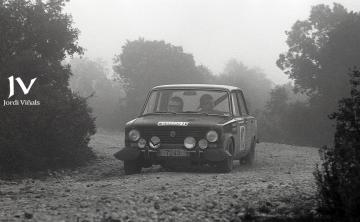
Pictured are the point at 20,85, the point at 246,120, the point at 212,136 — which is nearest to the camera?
the point at 212,136

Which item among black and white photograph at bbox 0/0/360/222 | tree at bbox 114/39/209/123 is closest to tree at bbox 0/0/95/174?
black and white photograph at bbox 0/0/360/222

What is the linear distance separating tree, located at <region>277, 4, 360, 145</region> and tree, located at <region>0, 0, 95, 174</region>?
2465 centimetres

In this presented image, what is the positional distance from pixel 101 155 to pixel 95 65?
53.7 meters

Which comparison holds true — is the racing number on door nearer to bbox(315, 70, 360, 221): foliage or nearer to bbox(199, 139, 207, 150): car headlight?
bbox(199, 139, 207, 150): car headlight

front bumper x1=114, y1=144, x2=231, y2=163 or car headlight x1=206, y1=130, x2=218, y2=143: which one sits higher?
car headlight x1=206, y1=130, x2=218, y2=143

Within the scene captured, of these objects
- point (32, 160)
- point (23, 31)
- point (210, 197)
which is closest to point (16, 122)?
point (32, 160)

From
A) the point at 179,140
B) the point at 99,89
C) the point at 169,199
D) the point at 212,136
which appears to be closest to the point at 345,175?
the point at 169,199

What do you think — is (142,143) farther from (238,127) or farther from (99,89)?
(99,89)

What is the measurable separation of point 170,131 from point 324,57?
32.5m

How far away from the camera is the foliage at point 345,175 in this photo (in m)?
6.57

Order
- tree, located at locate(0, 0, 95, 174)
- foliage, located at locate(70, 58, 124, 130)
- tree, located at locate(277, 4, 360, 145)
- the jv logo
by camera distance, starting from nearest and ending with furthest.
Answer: tree, located at locate(0, 0, 95, 174) < the jv logo < tree, located at locate(277, 4, 360, 145) < foliage, located at locate(70, 58, 124, 130)

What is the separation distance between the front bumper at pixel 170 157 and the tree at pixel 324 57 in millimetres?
29357

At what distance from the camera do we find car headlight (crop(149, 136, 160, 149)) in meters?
12.1

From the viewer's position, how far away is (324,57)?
1683 inches
